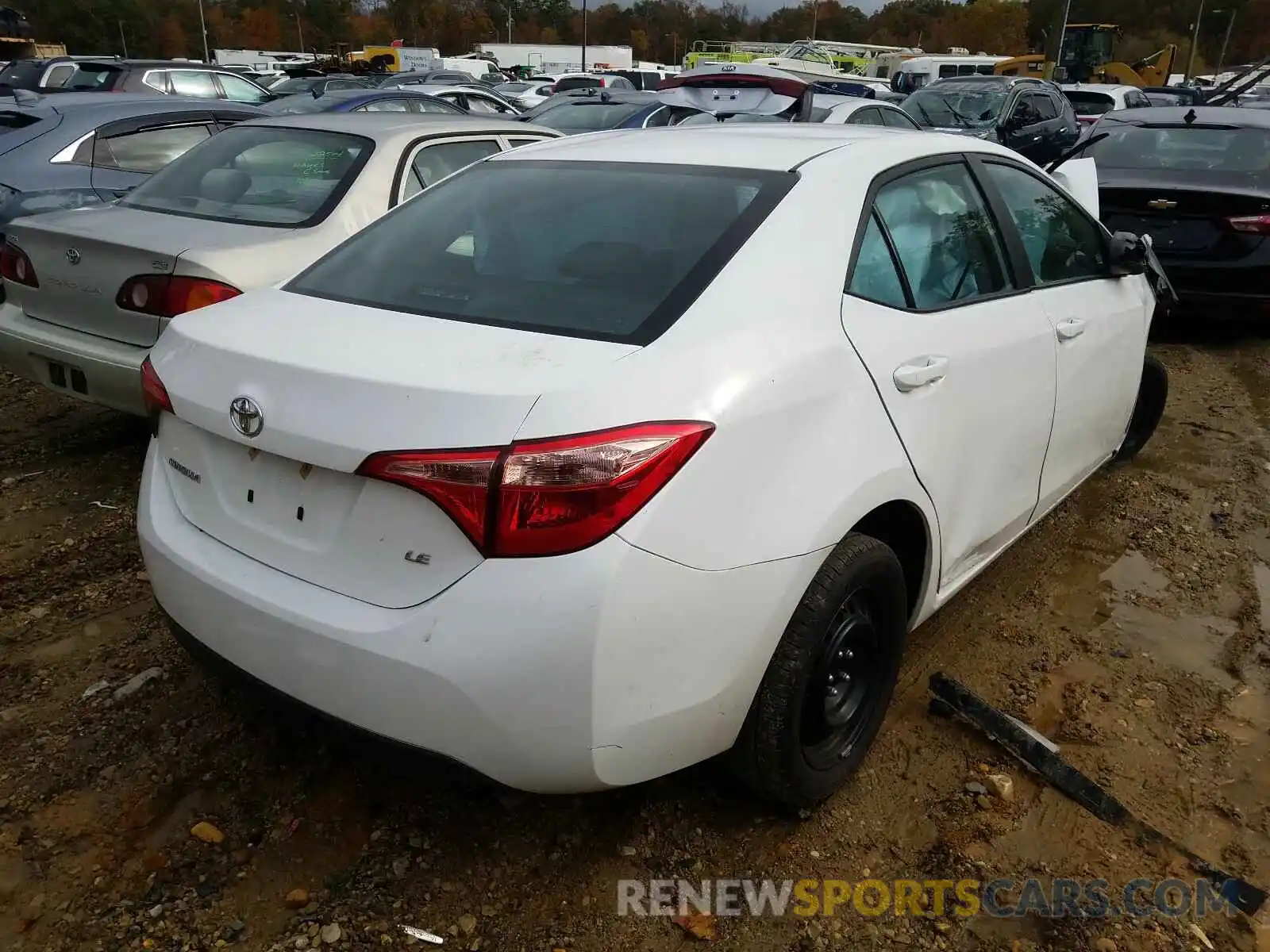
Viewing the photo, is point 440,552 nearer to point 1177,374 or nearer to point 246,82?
point 1177,374

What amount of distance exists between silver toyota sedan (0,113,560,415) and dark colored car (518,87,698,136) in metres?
6.21

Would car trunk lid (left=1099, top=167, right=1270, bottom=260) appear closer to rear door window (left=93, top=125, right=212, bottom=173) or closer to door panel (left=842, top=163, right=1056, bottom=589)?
door panel (left=842, top=163, right=1056, bottom=589)

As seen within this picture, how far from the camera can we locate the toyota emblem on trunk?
6.57ft

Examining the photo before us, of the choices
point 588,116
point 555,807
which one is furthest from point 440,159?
point 588,116

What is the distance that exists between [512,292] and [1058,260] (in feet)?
6.87

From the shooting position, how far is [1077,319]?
330 centimetres

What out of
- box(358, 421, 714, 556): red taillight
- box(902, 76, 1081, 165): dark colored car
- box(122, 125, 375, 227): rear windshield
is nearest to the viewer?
box(358, 421, 714, 556): red taillight

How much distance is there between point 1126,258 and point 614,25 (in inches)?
4030

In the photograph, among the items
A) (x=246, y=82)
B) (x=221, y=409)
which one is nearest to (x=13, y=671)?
(x=221, y=409)

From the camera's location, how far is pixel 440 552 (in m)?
1.83

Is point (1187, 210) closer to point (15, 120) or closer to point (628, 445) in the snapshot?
Result: point (628, 445)

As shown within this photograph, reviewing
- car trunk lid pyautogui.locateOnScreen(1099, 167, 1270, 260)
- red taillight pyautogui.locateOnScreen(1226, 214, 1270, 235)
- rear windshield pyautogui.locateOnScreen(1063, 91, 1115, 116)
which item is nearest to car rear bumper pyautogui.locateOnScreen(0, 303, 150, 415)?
car trunk lid pyautogui.locateOnScreen(1099, 167, 1270, 260)

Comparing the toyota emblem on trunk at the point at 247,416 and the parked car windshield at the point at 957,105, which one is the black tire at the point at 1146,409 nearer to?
the toyota emblem on trunk at the point at 247,416

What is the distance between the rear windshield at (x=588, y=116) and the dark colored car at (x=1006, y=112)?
144 inches
